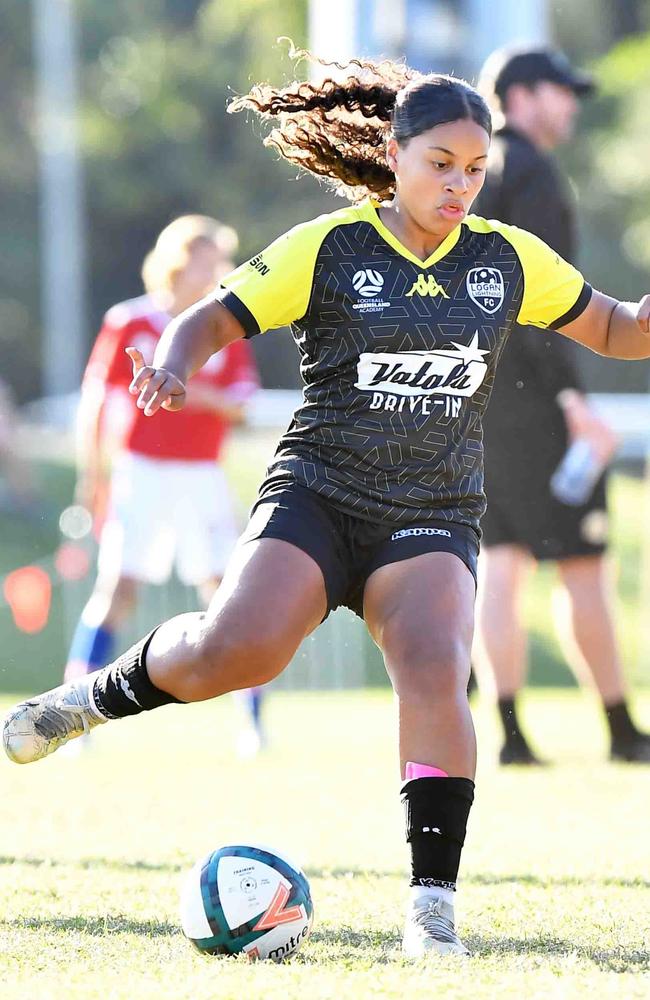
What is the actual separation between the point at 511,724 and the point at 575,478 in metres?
1.03

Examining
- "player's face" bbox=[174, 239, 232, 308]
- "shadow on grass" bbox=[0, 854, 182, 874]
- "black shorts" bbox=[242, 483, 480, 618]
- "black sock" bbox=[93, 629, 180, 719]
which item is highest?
"player's face" bbox=[174, 239, 232, 308]

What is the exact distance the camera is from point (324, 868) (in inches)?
194

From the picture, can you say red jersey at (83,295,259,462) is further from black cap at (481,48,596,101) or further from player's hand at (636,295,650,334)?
player's hand at (636,295,650,334)

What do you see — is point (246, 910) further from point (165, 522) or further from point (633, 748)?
point (165, 522)

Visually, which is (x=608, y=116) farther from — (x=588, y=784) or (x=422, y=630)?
(x=422, y=630)

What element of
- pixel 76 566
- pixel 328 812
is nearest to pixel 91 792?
pixel 328 812

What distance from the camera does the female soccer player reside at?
13.1ft

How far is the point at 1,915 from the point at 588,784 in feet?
9.55

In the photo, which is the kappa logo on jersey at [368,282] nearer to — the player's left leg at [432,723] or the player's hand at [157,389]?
the player's hand at [157,389]

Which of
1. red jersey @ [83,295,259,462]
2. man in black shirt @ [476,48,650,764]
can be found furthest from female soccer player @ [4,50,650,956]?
red jersey @ [83,295,259,462]

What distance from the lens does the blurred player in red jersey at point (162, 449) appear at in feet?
26.5

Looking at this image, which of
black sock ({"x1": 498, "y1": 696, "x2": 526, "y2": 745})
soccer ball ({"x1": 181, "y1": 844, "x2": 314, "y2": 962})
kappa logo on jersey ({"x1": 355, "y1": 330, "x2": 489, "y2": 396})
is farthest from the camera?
black sock ({"x1": 498, "y1": 696, "x2": 526, "y2": 745})

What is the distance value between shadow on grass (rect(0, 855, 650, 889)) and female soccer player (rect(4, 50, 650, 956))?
715mm

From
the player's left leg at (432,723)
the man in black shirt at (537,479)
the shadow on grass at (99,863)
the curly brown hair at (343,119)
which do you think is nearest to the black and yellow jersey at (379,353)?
the player's left leg at (432,723)
